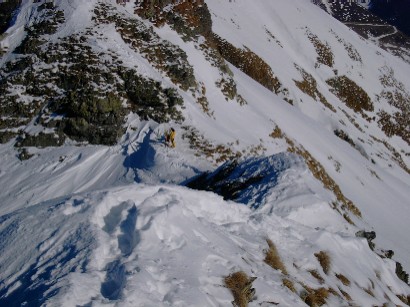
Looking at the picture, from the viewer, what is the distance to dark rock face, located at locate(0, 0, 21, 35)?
1082 inches

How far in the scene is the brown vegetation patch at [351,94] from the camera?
2378 inches

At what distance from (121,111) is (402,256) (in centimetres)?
1631

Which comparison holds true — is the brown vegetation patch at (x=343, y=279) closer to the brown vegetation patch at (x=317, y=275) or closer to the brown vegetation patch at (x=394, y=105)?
the brown vegetation patch at (x=317, y=275)

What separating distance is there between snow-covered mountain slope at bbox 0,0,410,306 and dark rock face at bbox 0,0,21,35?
1.60 metres

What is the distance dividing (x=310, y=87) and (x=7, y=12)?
119 feet

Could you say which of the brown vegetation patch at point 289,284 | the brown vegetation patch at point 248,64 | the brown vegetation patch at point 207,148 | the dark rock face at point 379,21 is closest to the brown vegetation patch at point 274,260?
the brown vegetation patch at point 289,284

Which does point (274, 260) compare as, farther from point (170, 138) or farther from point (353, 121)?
point (353, 121)

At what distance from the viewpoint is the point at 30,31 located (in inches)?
990

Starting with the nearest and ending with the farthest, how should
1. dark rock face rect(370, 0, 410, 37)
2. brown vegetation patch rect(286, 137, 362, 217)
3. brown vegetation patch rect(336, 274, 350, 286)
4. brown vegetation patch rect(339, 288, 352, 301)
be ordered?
1. brown vegetation patch rect(339, 288, 352, 301)
2. brown vegetation patch rect(336, 274, 350, 286)
3. brown vegetation patch rect(286, 137, 362, 217)
4. dark rock face rect(370, 0, 410, 37)

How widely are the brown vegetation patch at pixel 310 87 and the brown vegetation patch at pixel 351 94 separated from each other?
21.5ft

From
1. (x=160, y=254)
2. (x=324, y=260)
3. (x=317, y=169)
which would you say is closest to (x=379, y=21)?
(x=317, y=169)

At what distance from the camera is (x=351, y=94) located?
201 feet

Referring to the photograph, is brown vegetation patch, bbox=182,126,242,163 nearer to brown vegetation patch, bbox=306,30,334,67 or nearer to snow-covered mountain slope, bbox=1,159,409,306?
snow-covered mountain slope, bbox=1,159,409,306

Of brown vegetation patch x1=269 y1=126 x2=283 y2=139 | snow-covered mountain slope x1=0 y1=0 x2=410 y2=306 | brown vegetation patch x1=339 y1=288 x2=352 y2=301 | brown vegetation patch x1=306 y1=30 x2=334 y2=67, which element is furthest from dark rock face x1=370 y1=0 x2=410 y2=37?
brown vegetation patch x1=339 y1=288 x2=352 y2=301
